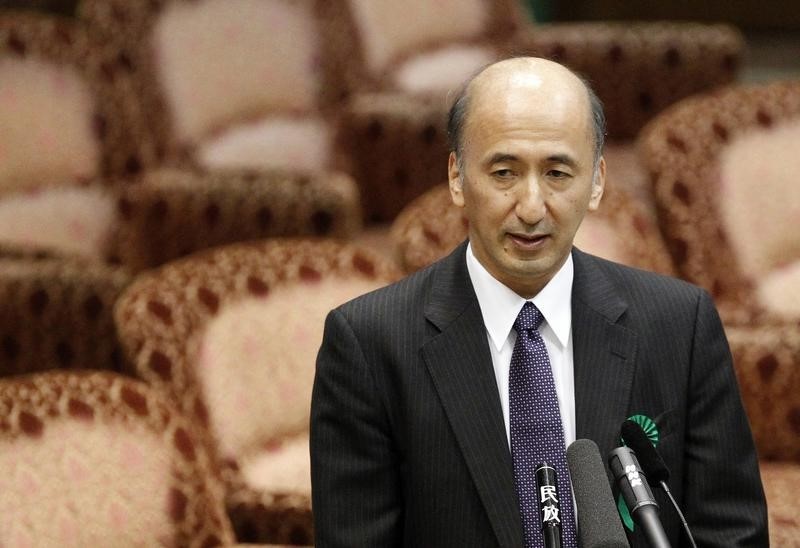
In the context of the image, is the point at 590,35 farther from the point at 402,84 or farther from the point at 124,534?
the point at 124,534

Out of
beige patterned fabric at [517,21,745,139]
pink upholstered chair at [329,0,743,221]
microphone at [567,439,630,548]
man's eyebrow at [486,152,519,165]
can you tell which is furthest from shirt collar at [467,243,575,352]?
beige patterned fabric at [517,21,745,139]

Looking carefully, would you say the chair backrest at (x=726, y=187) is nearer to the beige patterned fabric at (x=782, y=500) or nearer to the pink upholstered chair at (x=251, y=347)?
the beige patterned fabric at (x=782, y=500)

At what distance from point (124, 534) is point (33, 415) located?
0.15m

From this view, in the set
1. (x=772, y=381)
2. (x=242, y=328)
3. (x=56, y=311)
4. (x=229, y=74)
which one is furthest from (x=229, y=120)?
(x=772, y=381)

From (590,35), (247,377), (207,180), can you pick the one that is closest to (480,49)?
(590,35)

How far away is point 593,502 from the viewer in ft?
2.14

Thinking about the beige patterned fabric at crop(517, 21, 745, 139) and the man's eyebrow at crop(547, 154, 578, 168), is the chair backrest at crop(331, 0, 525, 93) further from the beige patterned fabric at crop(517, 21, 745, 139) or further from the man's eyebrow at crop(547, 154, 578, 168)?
the man's eyebrow at crop(547, 154, 578, 168)

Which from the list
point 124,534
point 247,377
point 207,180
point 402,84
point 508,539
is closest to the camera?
point 508,539

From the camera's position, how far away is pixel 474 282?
0.93m

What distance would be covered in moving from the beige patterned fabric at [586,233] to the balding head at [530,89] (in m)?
0.71

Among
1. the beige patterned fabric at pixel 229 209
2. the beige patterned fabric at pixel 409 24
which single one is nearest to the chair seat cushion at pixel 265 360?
the beige patterned fabric at pixel 229 209

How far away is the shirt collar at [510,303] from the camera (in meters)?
0.91

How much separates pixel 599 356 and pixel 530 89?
20 centimetres

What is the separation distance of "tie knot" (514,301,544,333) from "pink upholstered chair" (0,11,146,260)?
1.35 meters
